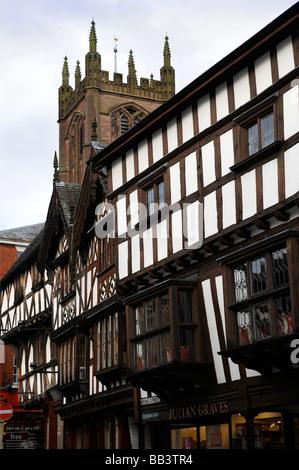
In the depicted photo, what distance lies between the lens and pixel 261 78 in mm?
16000

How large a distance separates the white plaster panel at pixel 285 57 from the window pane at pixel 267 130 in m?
0.89

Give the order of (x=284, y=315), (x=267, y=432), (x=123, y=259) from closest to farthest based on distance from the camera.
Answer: (x=284, y=315)
(x=267, y=432)
(x=123, y=259)

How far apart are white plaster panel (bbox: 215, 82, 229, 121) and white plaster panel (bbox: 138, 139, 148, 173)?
3320 mm

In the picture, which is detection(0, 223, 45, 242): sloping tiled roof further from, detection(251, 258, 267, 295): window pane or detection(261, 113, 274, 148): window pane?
detection(251, 258, 267, 295): window pane

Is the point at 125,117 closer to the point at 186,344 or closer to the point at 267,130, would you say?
the point at 186,344

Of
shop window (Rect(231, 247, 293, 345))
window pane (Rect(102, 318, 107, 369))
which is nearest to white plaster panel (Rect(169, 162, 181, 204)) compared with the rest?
shop window (Rect(231, 247, 293, 345))

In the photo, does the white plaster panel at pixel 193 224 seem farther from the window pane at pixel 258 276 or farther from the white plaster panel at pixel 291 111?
the white plaster panel at pixel 291 111

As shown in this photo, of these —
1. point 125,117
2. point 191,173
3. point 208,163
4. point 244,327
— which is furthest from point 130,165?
point 125,117

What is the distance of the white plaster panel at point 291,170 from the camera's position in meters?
14.4

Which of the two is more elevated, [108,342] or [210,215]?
[210,215]

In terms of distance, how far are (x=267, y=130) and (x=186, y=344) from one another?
5.06 m

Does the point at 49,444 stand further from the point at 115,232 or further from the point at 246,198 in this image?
the point at 246,198

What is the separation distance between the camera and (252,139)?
16047 mm

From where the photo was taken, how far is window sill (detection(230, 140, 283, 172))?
1487cm
